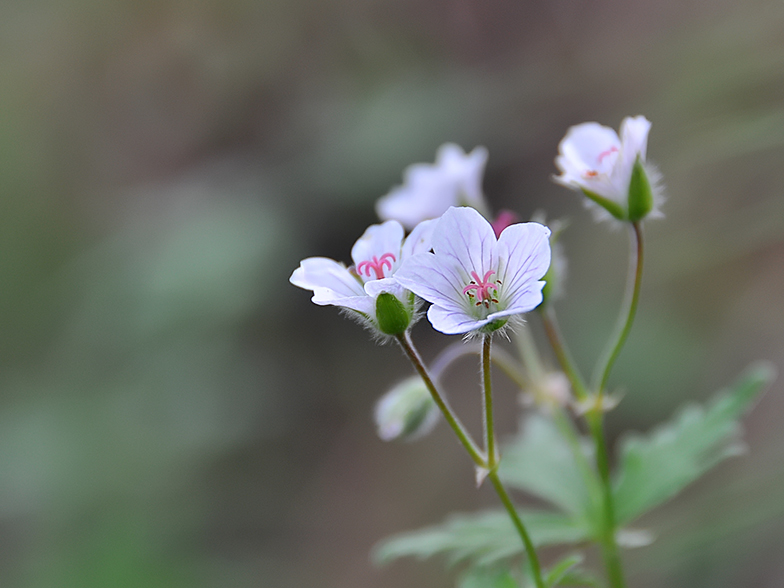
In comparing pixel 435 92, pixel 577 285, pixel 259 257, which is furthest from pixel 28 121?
pixel 577 285

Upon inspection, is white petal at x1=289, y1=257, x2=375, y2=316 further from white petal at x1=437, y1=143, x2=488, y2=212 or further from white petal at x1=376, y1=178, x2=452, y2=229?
white petal at x1=437, y1=143, x2=488, y2=212

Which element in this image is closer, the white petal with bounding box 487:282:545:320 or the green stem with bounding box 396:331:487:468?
the white petal with bounding box 487:282:545:320

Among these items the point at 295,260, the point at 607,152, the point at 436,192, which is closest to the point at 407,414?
the point at 436,192

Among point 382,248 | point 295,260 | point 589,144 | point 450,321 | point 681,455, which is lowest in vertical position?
point 681,455

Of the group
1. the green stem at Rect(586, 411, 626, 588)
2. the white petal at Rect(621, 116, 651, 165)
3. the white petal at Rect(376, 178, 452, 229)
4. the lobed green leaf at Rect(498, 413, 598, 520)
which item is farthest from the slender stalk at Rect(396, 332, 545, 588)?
the white petal at Rect(376, 178, 452, 229)

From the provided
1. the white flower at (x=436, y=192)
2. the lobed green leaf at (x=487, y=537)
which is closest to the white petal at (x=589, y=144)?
the white flower at (x=436, y=192)

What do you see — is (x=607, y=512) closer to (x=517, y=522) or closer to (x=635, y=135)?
(x=517, y=522)

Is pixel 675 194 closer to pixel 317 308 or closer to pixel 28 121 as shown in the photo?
pixel 317 308

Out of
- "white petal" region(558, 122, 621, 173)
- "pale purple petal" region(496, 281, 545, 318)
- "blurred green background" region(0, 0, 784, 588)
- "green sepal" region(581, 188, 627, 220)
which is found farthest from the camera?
"blurred green background" region(0, 0, 784, 588)
